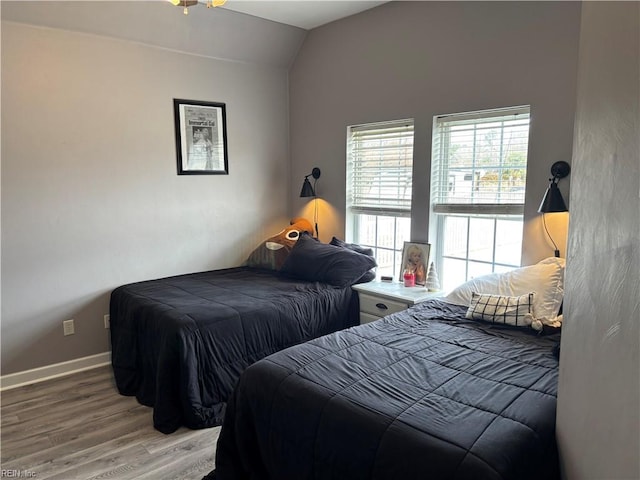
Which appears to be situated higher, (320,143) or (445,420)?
(320,143)

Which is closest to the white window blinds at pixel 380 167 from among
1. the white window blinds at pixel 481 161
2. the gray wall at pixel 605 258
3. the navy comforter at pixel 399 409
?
the white window blinds at pixel 481 161

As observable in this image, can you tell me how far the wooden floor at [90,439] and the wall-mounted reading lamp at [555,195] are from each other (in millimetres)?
2309

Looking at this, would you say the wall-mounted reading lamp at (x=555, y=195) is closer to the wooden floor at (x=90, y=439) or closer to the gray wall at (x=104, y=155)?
the wooden floor at (x=90, y=439)

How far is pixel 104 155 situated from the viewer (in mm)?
3535

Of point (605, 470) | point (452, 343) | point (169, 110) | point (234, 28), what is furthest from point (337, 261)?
point (605, 470)

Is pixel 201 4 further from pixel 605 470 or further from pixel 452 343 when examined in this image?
pixel 605 470

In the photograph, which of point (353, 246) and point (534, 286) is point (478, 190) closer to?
point (534, 286)

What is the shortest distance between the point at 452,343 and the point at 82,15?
10.5ft

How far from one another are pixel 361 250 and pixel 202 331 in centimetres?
162

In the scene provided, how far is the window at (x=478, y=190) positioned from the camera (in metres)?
3.11

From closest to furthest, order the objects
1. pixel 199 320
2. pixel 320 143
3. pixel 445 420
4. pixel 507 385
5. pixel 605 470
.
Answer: pixel 605 470 < pixel 445 420 < pixel 507 385 < pixel 199 320 < pixel 320 143

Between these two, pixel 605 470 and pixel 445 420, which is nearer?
pixel 605 470

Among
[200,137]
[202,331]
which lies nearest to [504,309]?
[202,331]

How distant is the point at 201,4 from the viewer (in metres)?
3.57
